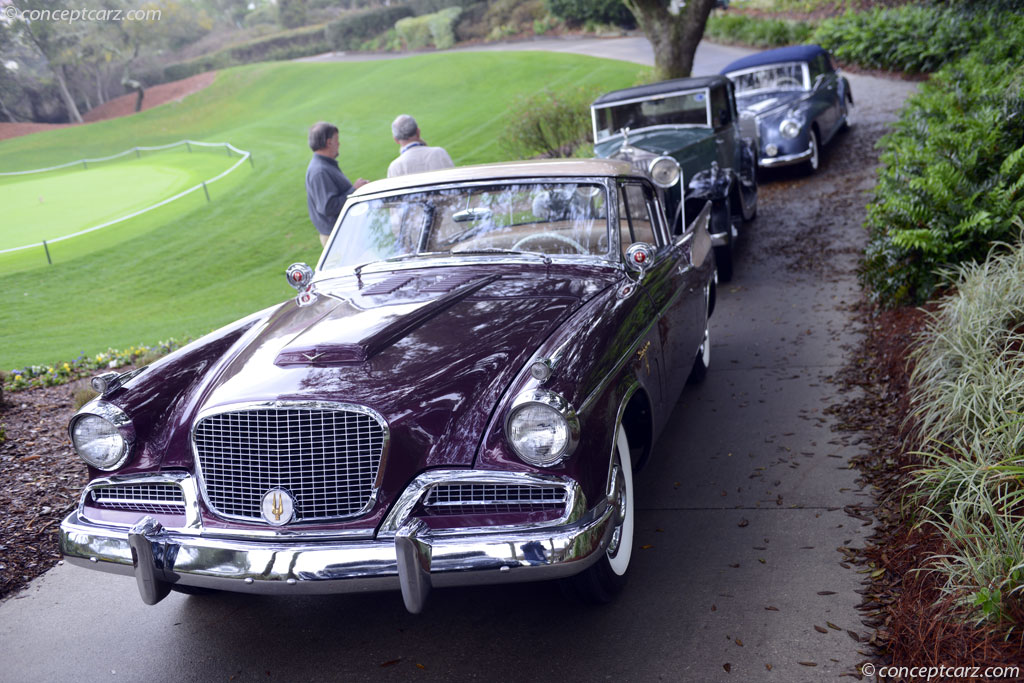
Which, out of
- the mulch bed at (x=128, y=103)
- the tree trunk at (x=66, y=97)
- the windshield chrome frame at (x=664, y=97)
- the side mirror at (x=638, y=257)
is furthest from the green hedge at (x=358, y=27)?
the side mirror at (x=638, y=257)

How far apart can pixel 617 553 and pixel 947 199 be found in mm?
4274

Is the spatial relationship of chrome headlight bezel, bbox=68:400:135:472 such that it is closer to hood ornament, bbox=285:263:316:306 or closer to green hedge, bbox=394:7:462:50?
hood ornament, bbox=285:263:316:306

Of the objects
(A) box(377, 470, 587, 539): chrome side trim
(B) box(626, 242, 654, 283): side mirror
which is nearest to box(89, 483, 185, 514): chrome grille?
(A) box(377, 470, 587, 539): chrome side trim

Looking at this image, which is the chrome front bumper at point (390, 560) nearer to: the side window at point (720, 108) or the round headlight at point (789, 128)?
the side window at point (720, 108)

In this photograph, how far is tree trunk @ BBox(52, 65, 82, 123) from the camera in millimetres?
8031

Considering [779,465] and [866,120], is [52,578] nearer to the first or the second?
[779,465]

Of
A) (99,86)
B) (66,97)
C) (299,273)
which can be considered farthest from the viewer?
(99,86)

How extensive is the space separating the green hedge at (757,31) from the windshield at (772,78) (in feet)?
44.5

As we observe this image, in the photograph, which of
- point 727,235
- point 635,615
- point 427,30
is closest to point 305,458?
point 635,615

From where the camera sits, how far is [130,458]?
11.0 ft

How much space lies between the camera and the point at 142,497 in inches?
130

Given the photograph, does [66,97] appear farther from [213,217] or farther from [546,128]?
[546,128]

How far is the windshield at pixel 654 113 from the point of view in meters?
9.40

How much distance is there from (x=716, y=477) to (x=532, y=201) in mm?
1837
